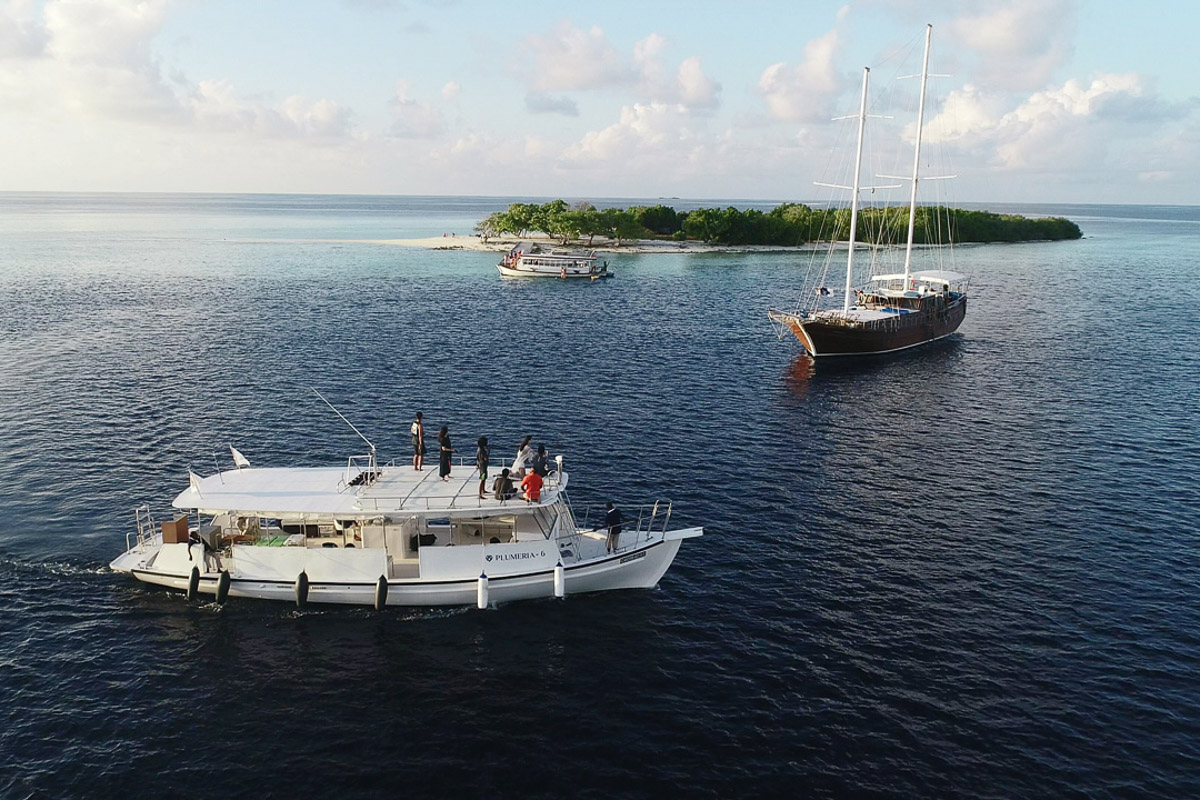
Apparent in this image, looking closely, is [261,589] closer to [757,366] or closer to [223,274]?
[757,366]

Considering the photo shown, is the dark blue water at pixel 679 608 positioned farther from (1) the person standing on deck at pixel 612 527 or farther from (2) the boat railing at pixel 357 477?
(2) the boat railing at pixel 357 477

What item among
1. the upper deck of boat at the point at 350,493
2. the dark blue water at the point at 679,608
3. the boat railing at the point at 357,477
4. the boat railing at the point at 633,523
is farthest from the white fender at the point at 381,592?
the boat railing at the point at 633,523

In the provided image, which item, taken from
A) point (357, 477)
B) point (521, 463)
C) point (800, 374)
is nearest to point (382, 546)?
point (357, 477)

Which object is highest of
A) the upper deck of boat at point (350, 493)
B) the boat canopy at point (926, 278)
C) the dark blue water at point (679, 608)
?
the boat canopy at point (926, 278)

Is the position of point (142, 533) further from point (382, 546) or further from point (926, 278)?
point (926, 278)

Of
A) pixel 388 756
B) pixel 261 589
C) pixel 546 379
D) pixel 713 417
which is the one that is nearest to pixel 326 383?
pixel 546 379

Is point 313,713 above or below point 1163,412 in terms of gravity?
below
